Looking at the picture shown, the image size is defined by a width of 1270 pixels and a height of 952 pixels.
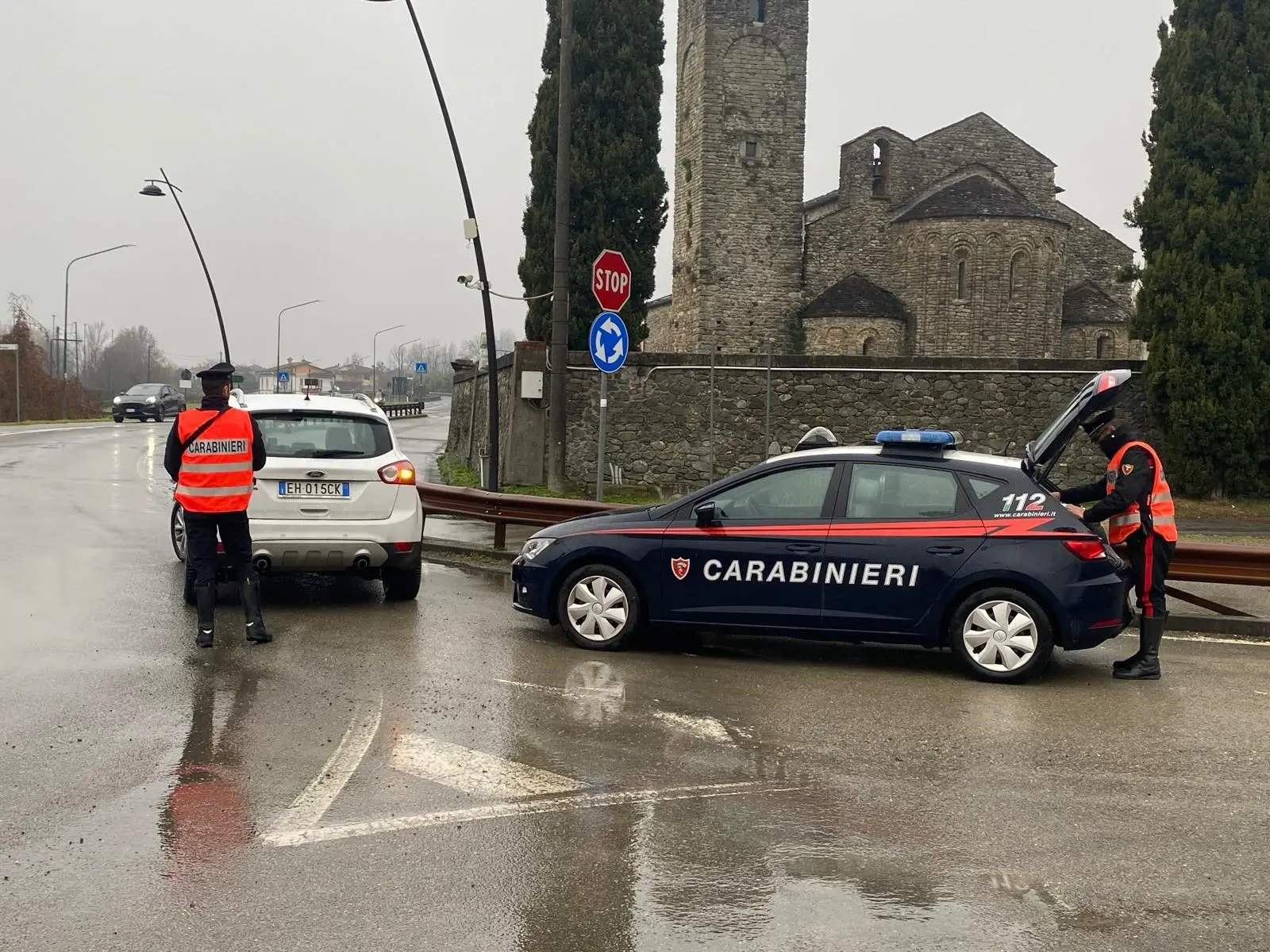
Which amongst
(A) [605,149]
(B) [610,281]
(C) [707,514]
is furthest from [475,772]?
(A) [605,149]

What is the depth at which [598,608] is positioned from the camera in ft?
27.6

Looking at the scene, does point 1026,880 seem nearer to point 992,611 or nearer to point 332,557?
point 992,611

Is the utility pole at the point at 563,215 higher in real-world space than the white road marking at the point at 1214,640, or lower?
higher

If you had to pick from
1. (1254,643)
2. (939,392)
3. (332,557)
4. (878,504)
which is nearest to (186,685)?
(332,557)

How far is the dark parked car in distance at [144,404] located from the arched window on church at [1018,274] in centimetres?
3336

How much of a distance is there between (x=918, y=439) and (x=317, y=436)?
472cm

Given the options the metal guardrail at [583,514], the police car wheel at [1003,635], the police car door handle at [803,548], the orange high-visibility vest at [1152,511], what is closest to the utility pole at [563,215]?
the metal guardrail at [583,514]

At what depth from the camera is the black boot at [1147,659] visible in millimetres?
7977

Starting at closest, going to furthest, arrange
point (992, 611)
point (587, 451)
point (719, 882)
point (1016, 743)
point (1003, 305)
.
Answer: point (719, 882), point (1016, 743), point (992, 611), point (587, 451), point (1003, 305)

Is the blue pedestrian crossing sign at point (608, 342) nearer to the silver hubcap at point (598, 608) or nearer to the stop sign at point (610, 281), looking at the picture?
the stop sign at point (610, 281)

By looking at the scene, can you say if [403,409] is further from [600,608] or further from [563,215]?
[600,608]

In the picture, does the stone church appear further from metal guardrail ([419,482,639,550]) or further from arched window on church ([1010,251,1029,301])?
metal guardrail ([419,482,639,550])

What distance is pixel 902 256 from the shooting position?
43625mm

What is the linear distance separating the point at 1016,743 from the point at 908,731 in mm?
549
